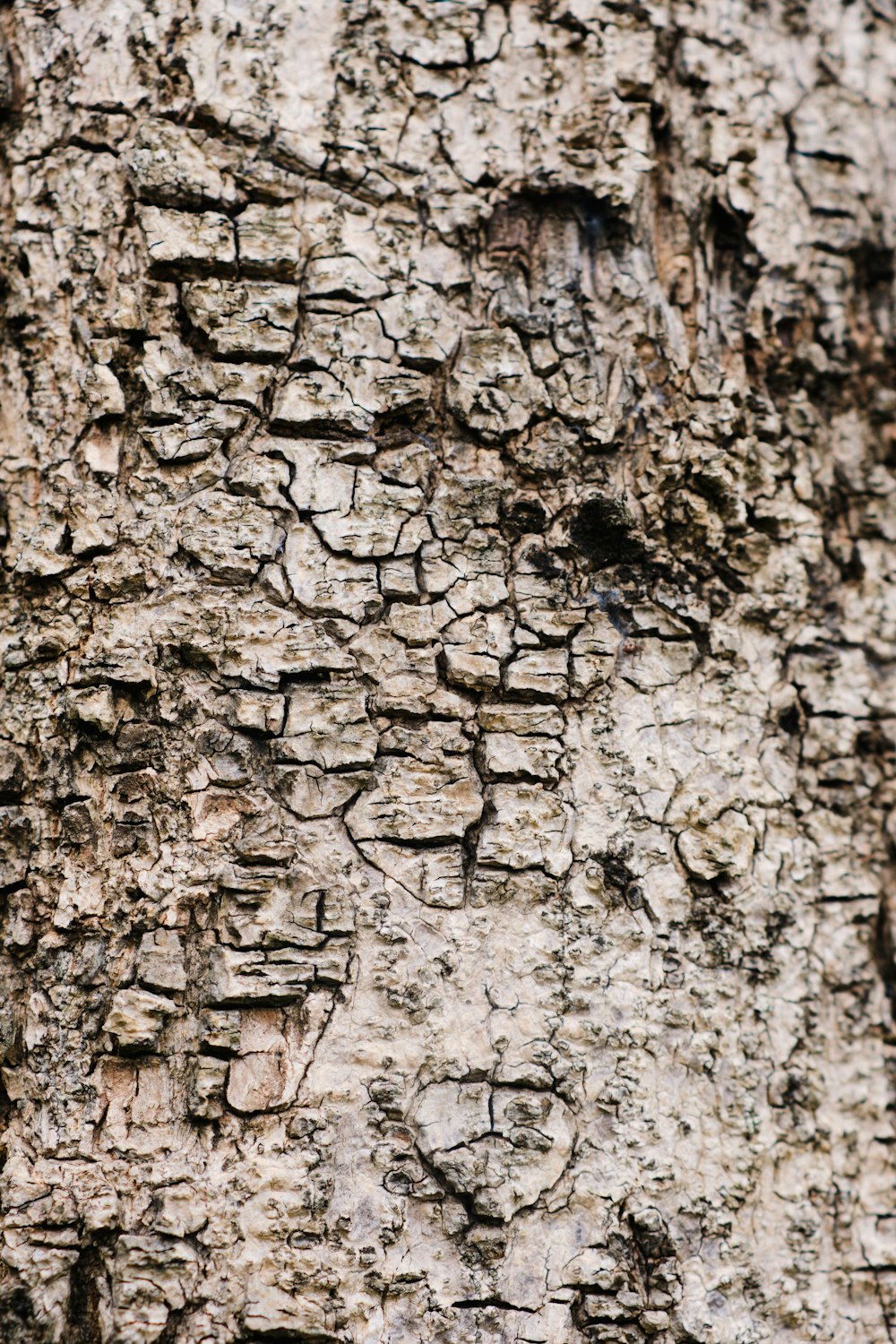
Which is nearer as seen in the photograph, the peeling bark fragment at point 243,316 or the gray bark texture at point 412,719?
the gray bark texture at point 412,719

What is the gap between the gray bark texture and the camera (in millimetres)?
1393

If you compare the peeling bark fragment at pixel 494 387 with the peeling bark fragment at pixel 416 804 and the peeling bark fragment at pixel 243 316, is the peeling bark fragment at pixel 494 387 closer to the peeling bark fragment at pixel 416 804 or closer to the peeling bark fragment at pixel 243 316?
the peeling bark fragment at pixel 243 316

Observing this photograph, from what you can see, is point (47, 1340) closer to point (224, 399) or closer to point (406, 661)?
point (406, 661)

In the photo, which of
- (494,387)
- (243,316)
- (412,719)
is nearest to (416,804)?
(412,719)

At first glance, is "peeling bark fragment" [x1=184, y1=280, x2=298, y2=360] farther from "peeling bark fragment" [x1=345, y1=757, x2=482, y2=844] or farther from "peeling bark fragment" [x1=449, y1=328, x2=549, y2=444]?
"peeling bark fragment" [x1=345, y1=757, x2=482, y2=844]

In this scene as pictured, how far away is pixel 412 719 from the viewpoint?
1485mm

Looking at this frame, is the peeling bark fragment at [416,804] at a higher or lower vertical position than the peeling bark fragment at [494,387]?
lower

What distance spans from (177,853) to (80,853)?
0.50 feet

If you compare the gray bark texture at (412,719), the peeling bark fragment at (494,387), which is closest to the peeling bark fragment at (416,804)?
the gray bark texture at (412,719)

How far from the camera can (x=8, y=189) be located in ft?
5.30

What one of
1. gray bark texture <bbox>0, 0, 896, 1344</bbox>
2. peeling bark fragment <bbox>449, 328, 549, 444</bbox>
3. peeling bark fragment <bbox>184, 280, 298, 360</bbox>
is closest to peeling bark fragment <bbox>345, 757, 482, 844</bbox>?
gray bark texture <bbox>0, 0, 896, 1344</bbox>

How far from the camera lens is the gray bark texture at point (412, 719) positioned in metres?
1.39

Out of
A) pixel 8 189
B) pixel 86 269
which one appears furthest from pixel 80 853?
pixel 8 189

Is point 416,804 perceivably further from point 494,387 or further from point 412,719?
point 494,387
